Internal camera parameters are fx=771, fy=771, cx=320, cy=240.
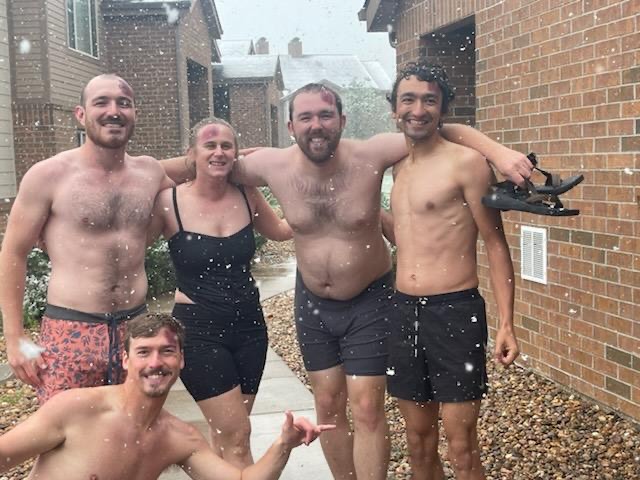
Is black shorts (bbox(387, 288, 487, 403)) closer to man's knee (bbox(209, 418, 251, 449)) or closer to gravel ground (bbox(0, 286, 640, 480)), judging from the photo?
man's knee (bbox(209, 418, 251, 449))

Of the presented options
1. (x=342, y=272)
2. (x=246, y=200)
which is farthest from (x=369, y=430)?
(x=246, y=200)

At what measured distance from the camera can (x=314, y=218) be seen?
11.7ft

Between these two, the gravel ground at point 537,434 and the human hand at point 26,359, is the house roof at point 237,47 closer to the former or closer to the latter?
the gravel ground at point 537,434

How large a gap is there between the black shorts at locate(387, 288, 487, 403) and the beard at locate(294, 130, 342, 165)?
72 centimetres

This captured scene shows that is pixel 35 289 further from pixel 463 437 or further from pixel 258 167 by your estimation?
pixel 463 437

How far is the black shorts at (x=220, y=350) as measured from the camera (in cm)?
338

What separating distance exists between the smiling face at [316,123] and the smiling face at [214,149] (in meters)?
0.31

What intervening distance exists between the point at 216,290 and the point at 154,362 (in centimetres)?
98

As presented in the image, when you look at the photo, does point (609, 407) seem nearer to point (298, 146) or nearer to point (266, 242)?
point (298, 146)

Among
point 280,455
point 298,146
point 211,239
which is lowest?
point 280,455

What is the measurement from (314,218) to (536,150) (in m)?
2.59

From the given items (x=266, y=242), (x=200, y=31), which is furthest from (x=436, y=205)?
(x=200, y=31)

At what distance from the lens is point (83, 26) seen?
14.0 metres

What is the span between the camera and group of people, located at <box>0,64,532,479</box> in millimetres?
3121
